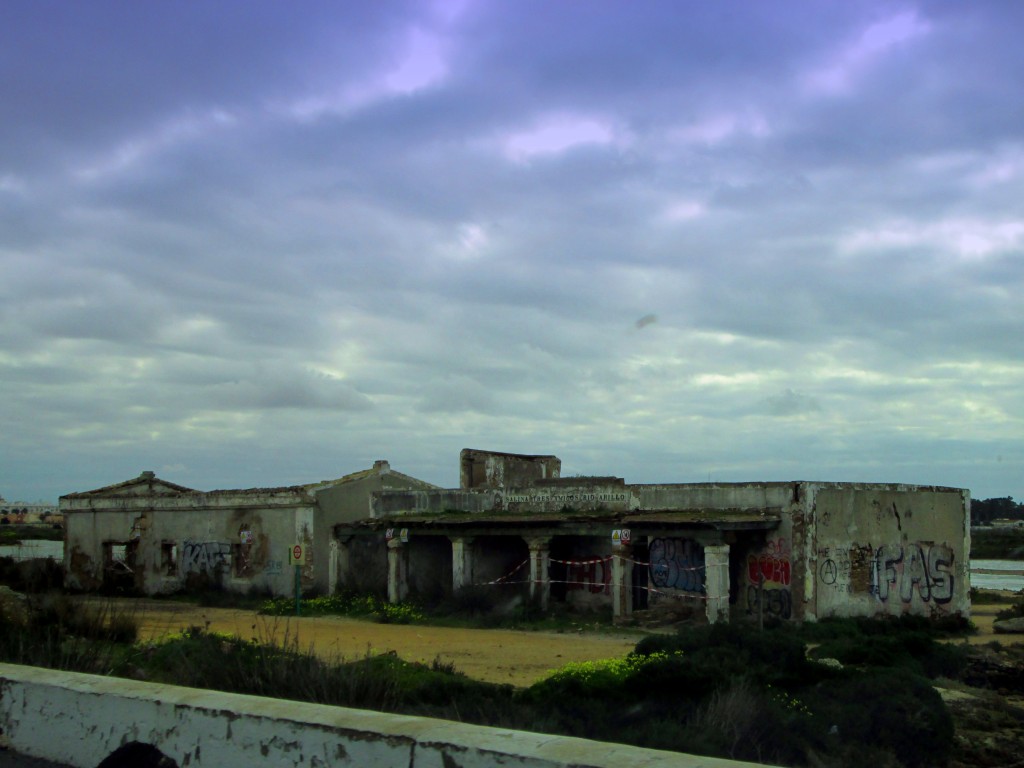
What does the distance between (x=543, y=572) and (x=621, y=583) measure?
9.24 ft

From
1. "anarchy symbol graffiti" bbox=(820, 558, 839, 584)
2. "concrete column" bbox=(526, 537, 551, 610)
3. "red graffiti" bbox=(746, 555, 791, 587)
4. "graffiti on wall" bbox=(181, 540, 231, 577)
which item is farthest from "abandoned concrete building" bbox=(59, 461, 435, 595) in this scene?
"anarchy symbol graffiti" bbox=(820, 558, 839, 584)

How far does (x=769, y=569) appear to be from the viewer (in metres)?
24.2

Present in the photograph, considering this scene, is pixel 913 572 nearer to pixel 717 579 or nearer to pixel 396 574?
pixel 717 579

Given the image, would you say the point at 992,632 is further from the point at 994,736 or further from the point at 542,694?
the point at 542,694

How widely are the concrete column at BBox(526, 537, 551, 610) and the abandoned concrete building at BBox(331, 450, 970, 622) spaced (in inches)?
1.3

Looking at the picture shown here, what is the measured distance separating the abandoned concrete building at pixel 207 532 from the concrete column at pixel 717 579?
46.7 feet

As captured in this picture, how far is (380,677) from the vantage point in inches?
333

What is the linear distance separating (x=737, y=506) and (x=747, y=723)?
1528cm

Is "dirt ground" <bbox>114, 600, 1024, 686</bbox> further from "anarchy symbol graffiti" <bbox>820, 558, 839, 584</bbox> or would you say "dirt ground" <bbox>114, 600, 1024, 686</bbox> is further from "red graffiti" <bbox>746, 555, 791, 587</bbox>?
"anarchy symbol graffiti" <bbox>820, 558, 839, 584</bbox>

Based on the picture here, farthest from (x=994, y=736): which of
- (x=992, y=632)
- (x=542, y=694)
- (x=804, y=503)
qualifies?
(x=992, y=632)

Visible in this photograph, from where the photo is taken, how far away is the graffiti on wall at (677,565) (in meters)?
24.8

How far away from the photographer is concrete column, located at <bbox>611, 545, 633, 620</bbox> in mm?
25031

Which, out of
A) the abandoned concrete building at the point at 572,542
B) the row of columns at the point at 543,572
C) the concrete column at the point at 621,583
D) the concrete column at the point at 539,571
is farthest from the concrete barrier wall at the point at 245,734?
the concrete column at the point at 539,571

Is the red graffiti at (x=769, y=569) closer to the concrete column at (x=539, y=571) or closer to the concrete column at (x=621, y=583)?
the concrete column at (x=621, y=583)
